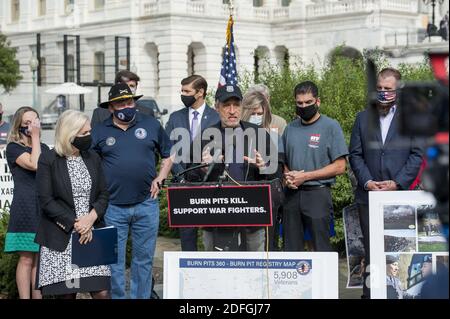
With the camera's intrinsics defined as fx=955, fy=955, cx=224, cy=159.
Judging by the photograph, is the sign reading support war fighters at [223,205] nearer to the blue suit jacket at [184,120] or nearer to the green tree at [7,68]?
the blue suit jacket at [184,120]

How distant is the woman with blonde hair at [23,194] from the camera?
27.5 ft

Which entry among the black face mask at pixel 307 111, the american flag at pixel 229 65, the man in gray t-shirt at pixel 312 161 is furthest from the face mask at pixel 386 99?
the american flag at pixel 229 65

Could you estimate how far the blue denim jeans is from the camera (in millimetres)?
8258

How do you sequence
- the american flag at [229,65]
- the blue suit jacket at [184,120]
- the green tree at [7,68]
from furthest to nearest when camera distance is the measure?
the green tree at [7,68], the american flag at [229,65], the blue suit jacket at [184,120]

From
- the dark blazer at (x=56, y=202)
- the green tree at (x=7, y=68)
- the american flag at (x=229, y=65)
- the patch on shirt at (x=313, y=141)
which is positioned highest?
the green tree at (x=7, y=68)

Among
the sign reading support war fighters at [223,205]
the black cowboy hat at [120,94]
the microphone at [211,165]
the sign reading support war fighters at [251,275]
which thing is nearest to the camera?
the sign reading support war fighters at [251,275]

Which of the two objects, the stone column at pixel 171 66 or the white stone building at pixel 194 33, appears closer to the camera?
the stone column at pixel 171 66

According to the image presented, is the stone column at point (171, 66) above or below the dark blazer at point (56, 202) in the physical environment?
above

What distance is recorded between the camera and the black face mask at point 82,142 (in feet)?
24.3

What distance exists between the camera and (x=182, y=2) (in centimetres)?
5231

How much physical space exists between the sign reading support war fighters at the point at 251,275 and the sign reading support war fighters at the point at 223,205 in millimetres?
325

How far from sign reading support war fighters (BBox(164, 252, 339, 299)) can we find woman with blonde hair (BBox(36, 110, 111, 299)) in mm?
846

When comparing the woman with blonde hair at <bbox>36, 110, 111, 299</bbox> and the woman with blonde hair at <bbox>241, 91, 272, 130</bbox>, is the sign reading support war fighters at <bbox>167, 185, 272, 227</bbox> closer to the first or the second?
the woman with blonde hair at <bbox>36, 110, 111, 299</bbox>

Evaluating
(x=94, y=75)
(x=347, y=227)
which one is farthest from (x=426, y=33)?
(x=347, y=227)
